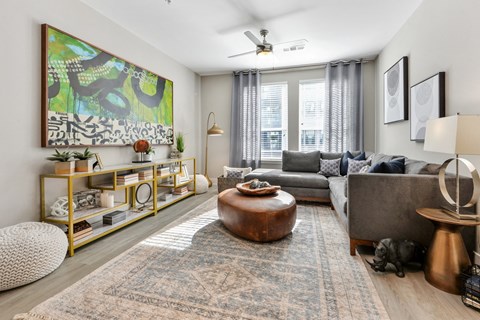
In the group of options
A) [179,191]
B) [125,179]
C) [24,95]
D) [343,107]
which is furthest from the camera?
[343,107]

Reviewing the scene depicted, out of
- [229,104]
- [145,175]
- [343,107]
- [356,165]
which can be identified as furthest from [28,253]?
[343,107]

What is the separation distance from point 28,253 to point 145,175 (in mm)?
1643

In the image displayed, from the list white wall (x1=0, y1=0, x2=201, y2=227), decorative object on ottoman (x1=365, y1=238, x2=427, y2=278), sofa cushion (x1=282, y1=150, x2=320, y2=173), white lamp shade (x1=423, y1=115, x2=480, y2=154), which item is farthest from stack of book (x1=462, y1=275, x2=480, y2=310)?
white wall (x1=0, y1=0, x2=201, y2=227)

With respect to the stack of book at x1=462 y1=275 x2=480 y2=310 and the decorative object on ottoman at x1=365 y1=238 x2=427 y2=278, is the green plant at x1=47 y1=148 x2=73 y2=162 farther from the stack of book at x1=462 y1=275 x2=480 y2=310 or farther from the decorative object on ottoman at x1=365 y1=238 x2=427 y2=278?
the stack of book at x1=462 y1=275 x2=480 y2=310

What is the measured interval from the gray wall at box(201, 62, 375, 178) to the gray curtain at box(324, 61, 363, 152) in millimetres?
189

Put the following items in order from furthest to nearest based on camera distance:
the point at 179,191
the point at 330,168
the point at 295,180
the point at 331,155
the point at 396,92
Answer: the point at 331,155, the point at 179,191, the point at 330,168, the point at 295,180, the point at 396,92

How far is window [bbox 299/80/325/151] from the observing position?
493cm

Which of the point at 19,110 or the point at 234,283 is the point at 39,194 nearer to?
the point at 19,110

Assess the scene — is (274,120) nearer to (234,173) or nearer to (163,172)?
(234,173)

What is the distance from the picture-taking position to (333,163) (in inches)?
163

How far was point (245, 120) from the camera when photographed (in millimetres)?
5215

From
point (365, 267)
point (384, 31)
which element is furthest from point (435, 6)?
point (365, 267)

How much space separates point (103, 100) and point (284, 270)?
282cm

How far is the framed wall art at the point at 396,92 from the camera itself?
10.4ft
